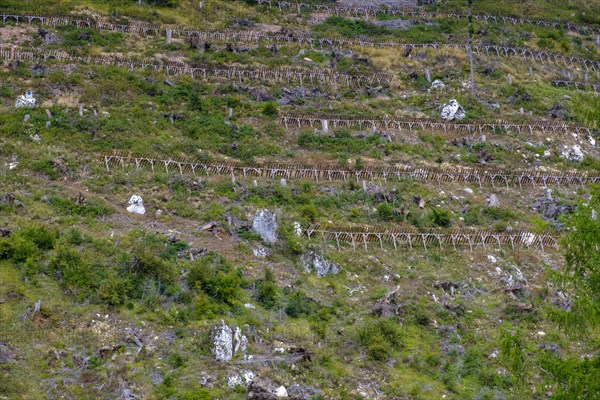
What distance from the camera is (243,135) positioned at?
40.9 metres

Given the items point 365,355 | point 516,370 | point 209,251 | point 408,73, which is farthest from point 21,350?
point 408,73

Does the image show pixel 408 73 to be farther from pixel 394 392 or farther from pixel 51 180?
pixel 394 392

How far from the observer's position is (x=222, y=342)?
24.9m

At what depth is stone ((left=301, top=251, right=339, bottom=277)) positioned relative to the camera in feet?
102

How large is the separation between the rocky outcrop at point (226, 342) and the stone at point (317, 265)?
6.28 metres

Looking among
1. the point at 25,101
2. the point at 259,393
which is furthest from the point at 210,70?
the point at 259,393

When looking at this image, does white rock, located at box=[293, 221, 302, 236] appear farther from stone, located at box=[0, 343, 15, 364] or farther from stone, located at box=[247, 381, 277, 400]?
stone, located at box=[0, 343, 15, 364]

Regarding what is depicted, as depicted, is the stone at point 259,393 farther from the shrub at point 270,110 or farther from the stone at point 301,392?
the shrub at point 270,110

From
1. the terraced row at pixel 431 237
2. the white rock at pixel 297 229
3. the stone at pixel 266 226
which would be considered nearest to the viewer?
the stone at pixel 266 226

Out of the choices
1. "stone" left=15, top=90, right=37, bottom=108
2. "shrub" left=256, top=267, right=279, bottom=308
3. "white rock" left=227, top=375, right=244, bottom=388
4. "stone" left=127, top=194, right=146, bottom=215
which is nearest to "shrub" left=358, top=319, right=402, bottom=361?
"shrub" left=256, top=267, right=279, bottom=308

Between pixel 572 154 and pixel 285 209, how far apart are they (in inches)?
722

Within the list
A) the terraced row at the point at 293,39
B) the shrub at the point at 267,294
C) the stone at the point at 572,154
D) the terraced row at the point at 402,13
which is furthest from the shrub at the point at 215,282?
the terraced row at the point at 402,13

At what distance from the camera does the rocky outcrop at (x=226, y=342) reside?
81.1 feet

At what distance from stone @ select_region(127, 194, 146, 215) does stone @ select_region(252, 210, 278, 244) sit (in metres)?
4.58
